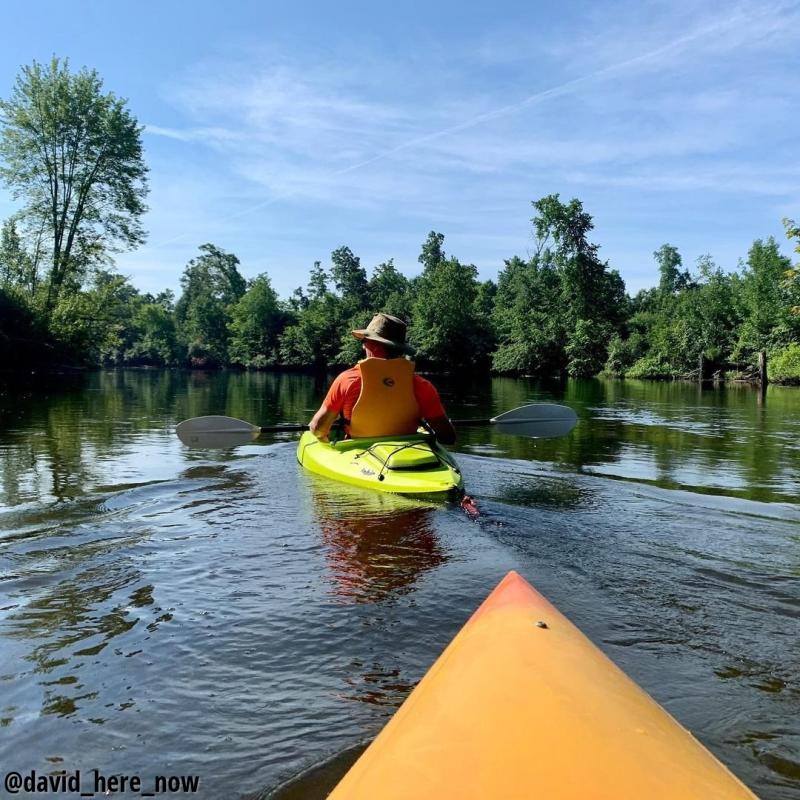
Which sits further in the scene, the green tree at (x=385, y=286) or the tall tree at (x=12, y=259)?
the green tree at (x=385, y=286)

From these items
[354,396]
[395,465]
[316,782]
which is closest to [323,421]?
[354,396]

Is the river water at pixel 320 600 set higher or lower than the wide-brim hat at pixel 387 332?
lower

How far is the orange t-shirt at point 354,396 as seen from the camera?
6.29 metres

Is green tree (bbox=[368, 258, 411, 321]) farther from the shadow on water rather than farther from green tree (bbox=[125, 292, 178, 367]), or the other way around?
the shadow on water

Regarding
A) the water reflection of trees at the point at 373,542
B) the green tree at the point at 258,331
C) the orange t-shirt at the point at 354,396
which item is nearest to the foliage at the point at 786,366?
the orange t-shirt at the point at 354,396

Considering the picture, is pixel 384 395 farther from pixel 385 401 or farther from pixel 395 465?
pixel 395 465

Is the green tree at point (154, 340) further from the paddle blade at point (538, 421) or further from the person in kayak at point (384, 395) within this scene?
the person in kayak at point (384, 395)

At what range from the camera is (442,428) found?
21.3ft

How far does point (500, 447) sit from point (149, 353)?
72.7m

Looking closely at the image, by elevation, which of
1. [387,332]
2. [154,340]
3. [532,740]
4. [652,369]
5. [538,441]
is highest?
[154,340]

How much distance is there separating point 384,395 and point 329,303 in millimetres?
60854

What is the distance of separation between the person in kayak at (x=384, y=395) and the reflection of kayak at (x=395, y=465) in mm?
172

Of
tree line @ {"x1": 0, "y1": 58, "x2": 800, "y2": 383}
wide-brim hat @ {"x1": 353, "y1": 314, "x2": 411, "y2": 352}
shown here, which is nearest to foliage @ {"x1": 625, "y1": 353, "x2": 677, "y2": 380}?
tree line @ {"x1": 0, "y1": 58, "x2": 800, "y2": 383}

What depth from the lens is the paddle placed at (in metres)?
7.66
